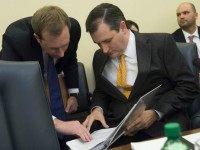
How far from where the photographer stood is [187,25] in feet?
13.0

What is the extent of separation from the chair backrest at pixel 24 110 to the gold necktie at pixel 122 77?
115 cm

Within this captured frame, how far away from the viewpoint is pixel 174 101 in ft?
6.15

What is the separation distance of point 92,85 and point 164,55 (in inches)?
63.2

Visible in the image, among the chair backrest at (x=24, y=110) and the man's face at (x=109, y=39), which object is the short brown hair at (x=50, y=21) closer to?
the man's face at (x=109, y=39)

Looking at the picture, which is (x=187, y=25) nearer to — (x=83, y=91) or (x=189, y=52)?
(x=83, y=91)

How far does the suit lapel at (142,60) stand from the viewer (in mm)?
1904

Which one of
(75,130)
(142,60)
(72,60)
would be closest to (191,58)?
(142,60)

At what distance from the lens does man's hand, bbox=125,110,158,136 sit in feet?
5.54

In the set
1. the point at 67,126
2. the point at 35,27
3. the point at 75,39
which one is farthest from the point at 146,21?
the point at 67,126

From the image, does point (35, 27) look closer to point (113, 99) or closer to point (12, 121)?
point (113, 99)

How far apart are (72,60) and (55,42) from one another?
0.62 metres

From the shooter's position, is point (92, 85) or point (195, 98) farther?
point (92, 85)

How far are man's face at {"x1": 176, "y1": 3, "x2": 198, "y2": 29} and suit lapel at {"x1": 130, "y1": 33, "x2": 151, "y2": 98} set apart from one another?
2022 millimetres

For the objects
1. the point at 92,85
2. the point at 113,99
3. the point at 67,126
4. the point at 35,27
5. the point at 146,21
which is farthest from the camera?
the point at 146,21
